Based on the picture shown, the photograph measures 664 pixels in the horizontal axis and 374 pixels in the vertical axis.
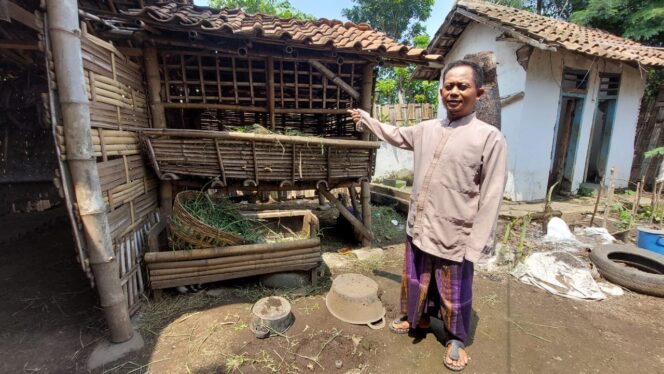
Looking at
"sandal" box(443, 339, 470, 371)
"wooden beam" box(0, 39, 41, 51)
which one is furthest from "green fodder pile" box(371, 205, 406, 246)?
"wooden beam" box(0, 39, 41, 51)

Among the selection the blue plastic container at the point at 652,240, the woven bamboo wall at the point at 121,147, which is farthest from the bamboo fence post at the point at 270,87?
the blue plastic container at the point at 652,240

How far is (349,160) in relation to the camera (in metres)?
4.29

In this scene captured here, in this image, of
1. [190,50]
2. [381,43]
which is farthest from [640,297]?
[190,50]

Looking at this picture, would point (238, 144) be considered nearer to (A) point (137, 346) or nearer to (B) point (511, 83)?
(A) point (137, 346)

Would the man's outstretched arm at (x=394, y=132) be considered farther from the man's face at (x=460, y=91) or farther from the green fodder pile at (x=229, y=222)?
the green fodder pile at (x=229, y=222)

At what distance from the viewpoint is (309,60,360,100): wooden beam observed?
418cm

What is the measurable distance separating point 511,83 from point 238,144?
7.12 m

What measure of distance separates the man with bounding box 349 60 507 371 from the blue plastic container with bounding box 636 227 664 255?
4327 millimetres

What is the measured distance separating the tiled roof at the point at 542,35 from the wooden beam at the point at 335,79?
4493 mm

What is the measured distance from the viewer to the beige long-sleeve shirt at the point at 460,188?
2.21 meters

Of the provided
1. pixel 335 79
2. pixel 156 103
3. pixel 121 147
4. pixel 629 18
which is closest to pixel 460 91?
pixel 335 79

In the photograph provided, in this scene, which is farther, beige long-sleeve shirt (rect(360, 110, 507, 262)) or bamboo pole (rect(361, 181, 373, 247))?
bamboo pole (rect(361, 181, 373, 247))

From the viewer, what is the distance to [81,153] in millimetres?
2314

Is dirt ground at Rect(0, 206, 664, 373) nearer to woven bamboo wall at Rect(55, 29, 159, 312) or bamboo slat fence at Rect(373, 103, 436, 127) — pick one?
woven bamboo wall at Rect(55, 29, 159, 312)
